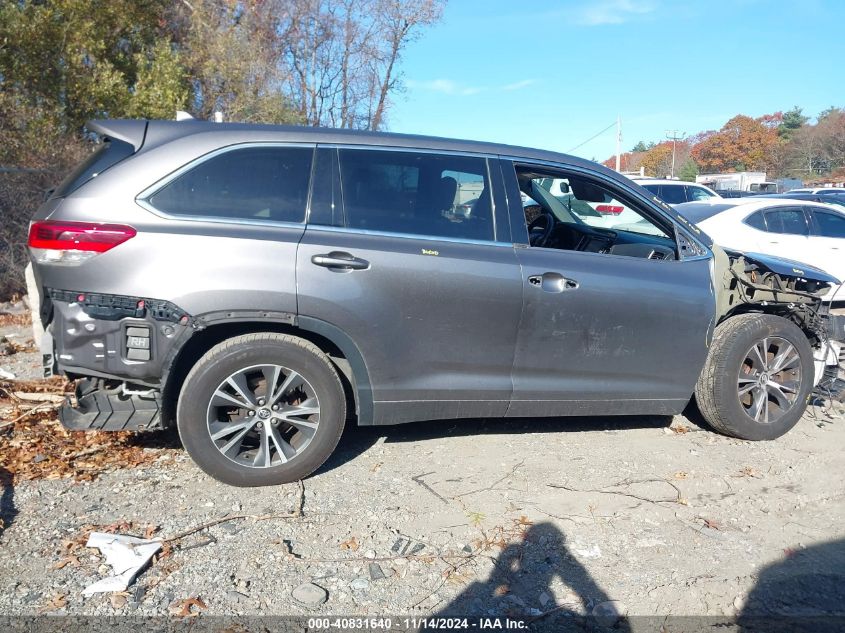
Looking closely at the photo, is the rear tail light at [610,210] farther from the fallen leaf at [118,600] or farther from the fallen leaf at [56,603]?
the fallen leaf at [56,603]

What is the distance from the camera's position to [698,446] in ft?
16.0

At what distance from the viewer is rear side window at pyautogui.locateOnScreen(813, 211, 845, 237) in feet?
34.4

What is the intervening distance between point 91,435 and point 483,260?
2.83m

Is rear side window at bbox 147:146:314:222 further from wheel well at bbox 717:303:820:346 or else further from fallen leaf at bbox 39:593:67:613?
wheel well at bbox 717:303:820:346

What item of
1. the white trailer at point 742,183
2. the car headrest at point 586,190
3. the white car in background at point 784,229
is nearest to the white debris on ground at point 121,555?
the car headrest at point 586,190

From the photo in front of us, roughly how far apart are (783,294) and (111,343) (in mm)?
4459

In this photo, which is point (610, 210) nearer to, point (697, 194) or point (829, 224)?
point (829, 224)

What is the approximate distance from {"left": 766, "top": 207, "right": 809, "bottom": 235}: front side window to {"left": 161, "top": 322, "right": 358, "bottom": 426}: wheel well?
8450mm

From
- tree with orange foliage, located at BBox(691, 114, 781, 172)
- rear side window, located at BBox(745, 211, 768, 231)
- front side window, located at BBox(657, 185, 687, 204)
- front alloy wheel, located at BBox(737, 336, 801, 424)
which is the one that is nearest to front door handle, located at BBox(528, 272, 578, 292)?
front alloy wheel, located at BBox(737, 336, 801, 424)

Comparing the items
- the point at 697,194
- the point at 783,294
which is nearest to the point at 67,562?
the point at 783,294

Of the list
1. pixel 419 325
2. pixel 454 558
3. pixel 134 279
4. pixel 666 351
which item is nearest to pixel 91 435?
pixel 134 279

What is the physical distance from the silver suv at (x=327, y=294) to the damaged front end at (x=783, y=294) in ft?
0.92

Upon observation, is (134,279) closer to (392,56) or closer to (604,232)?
(604,232)

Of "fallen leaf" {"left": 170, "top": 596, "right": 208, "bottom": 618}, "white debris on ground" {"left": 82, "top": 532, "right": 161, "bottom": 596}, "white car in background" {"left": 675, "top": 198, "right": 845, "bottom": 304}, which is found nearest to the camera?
"fallen leaf" {"left": 170, "top": 596, "right": 208, "bottom": 618}
